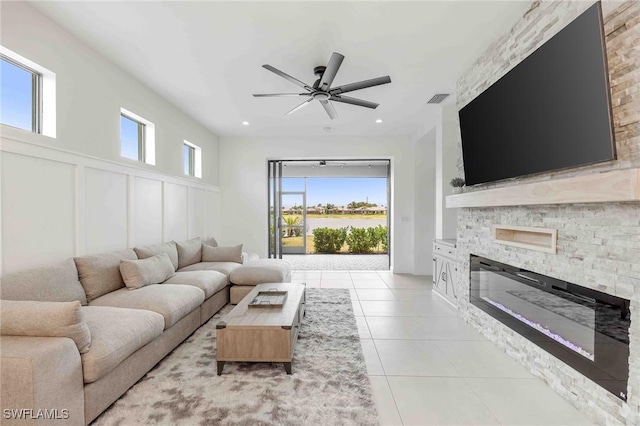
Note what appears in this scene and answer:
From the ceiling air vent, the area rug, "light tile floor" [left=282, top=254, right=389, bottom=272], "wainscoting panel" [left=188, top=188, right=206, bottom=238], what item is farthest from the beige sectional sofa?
the ceiling air vent

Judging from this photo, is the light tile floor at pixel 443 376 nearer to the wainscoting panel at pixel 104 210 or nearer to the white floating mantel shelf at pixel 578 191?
the white floating mantel shelf at pixel 578 191

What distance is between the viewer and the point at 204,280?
3.60 metres

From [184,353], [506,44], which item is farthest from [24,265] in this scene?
[506,44]

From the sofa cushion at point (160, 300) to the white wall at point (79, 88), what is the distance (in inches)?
58.3

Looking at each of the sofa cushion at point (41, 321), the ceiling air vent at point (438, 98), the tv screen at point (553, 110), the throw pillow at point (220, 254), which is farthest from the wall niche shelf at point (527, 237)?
the throw pillow at point (220, 254)

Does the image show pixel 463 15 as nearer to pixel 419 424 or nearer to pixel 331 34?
pixel 331 34

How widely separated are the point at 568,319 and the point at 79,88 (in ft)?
15.4

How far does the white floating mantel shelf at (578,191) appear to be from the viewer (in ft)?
5.02

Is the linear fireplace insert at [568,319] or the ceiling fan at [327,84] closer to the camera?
the linear fireplace insert at [568,319]

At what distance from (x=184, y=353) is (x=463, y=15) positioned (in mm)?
3866

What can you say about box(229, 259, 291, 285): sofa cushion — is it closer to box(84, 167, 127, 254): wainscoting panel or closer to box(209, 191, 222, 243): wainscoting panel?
box(84, 167, 127, 254): wainscoting panel

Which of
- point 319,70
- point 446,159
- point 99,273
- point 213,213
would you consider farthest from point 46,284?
point 446,159

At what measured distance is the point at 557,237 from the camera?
2.18 meters

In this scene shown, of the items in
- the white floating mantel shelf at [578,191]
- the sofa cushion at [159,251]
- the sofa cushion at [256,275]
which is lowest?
the sofa cushion at [256,275]
